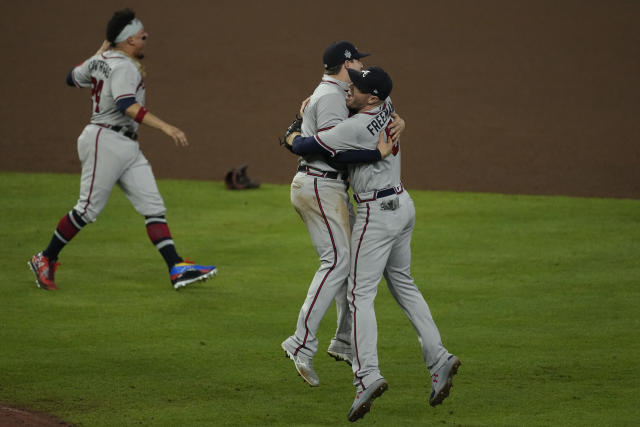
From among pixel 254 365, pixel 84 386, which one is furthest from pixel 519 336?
pixel 84 386

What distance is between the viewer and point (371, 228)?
4.67 m

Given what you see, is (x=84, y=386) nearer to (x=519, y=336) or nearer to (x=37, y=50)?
(x=519, y=336)

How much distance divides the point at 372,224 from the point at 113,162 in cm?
298

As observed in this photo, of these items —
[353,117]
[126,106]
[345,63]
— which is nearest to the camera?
[353,117]

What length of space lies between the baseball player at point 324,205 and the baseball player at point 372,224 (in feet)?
0.54

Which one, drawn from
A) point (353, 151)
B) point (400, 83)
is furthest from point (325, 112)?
point (400, 83)

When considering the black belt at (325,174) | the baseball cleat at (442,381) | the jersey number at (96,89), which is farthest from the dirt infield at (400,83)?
the baseball cleat at (442,381)

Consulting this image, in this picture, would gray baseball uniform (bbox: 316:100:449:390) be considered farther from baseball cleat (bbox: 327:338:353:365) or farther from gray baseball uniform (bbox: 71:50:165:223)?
gray baseball uniform (bbox: 71:50:165:223)

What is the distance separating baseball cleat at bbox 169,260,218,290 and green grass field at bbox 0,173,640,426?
0.35 feet

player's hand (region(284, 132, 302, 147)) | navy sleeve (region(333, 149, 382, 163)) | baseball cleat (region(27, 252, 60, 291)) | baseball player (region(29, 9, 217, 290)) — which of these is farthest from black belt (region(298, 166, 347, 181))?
baseball cleat (region(27, 252, 60, 291))

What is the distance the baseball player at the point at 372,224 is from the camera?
461 centimetres

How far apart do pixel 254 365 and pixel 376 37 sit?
10184mm

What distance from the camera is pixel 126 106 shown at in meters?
6.82

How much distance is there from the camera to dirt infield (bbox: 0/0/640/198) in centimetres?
1298
